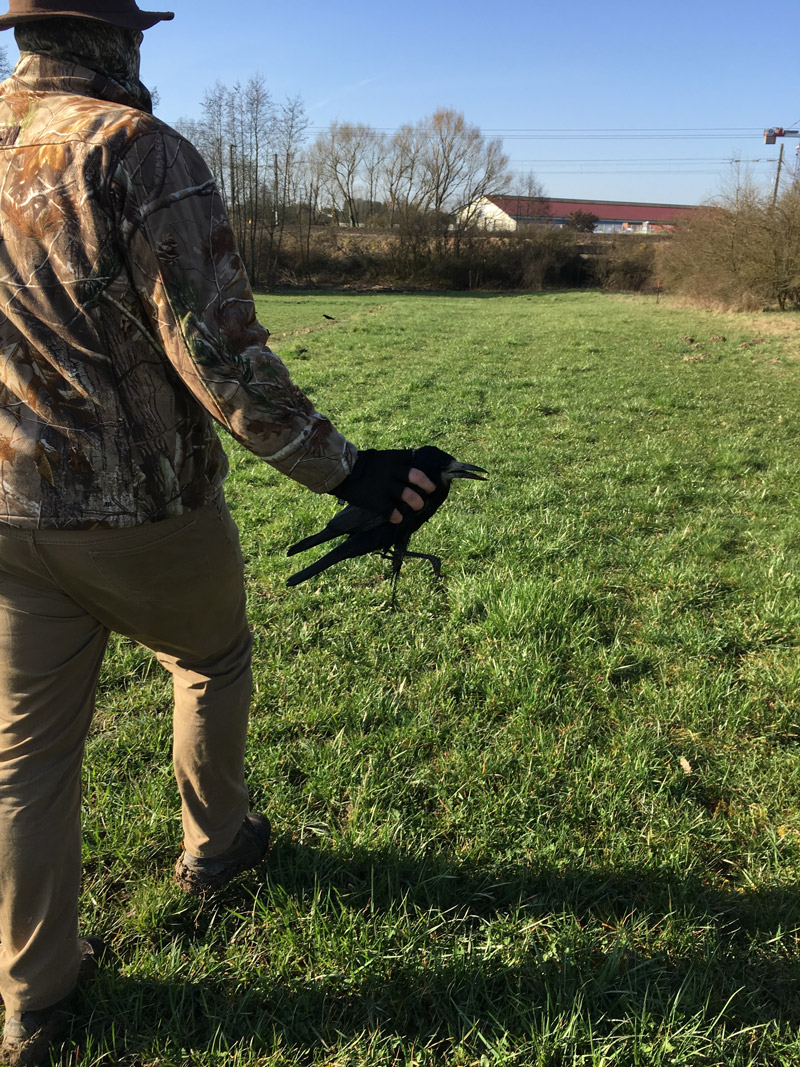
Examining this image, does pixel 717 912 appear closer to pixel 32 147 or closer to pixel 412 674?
pixel 412 674

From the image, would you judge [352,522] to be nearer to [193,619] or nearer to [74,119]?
[193,619]

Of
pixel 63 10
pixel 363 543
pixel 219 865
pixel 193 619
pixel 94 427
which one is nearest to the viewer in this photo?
pixel 63 10

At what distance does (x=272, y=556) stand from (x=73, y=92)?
130 inches

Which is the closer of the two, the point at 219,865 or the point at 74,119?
the point at 74,119

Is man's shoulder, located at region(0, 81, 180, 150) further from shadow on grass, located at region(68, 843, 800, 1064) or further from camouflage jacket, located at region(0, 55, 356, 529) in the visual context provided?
shadow on grass, located at region(68, 843, 800, 1064)

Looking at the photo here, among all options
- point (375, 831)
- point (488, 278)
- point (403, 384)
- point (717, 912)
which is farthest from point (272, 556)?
point (488, 278)

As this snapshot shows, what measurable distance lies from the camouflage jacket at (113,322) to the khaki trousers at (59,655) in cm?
9

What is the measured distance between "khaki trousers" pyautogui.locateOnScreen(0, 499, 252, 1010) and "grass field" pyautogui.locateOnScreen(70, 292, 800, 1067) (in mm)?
316

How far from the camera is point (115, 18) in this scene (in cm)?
142

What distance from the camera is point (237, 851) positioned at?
2133mm

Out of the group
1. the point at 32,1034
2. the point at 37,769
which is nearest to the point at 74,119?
the point at 37,769

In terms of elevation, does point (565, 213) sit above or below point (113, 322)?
above

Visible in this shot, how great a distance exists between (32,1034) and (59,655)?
3.11 ft

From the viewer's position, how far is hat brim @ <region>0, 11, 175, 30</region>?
1374 mm
